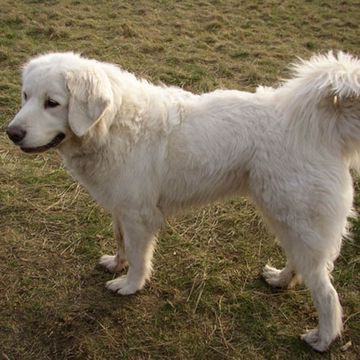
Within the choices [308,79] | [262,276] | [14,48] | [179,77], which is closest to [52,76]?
[308,79]

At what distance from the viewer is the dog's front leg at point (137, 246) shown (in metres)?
2.84

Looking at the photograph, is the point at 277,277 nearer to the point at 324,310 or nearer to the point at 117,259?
the point at 324,310

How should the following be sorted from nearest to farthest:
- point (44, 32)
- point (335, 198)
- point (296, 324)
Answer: point (335, 198) < point (296, 324) < point (44, 32)

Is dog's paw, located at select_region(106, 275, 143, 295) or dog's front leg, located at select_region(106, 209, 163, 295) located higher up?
dog's front leg, located at select_region(106, 209, 163, 295)

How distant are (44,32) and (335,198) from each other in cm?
592

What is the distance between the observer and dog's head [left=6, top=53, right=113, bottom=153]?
2453 millimetres

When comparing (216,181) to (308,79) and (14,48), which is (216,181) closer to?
(308,79)

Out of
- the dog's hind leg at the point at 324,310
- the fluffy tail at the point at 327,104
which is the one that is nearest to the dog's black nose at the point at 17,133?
the fluffy tail at the point at 327,104

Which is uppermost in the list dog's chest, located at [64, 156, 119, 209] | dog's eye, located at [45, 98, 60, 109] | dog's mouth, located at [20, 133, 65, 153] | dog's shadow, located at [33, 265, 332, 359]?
dog's eye, located at [45, 98, 60, 109]

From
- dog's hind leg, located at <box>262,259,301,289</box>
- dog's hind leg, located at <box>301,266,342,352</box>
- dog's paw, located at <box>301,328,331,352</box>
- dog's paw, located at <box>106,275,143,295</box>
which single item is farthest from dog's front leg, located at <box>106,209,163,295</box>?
dog's paw, located at <box>301,328,331,352</box>

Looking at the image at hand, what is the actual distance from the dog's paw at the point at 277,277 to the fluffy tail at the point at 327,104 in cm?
113

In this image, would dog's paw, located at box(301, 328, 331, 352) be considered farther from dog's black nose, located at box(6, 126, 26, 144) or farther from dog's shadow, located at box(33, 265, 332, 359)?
dog's black nose, located at box(6, 126, 26, 144)

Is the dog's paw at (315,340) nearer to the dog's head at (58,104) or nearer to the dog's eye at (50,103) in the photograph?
the dog's head at (58,104)

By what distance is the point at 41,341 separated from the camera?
2754 millimetres
